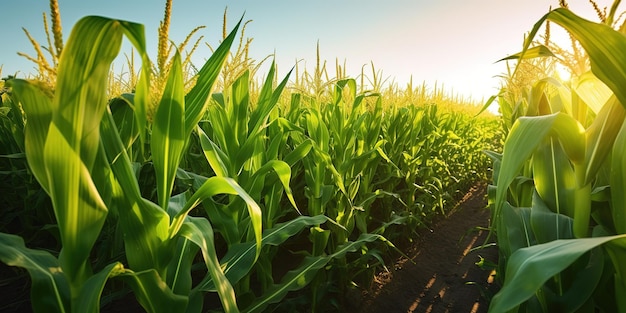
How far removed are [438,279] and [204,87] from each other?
9.63 ft

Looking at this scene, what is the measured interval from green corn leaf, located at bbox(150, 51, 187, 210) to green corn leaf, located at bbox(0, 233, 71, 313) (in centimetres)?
33

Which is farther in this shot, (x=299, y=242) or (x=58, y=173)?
(x=299, y=242)

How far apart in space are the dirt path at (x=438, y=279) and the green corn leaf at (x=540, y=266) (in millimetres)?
1649

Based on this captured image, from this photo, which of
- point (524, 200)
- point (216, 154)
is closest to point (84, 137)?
point (216, 154)

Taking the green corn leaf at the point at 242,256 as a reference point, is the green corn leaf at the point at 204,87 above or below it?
above

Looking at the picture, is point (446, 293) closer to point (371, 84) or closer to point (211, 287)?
point (371, 84)

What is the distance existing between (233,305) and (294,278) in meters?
0.69

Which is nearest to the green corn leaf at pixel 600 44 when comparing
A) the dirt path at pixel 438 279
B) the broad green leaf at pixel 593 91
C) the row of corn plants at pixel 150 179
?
the broad green leaf at pixel 593 91

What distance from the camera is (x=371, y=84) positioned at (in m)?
4.02

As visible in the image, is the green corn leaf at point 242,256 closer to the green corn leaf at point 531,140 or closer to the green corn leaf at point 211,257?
the green corn leaf at point 211,257

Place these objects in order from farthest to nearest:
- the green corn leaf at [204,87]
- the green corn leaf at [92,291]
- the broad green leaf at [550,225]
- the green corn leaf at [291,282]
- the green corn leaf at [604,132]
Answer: the green corn leaf at [291,282] → the broad green leaf at [550,225] → the green corn leaf at [204,87] → the green corn leaf at [604,132] → the green corn leaf at [92,291]

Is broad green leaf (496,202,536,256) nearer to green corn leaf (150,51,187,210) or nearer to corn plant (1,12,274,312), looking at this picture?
corn plant (1,12,274,312)

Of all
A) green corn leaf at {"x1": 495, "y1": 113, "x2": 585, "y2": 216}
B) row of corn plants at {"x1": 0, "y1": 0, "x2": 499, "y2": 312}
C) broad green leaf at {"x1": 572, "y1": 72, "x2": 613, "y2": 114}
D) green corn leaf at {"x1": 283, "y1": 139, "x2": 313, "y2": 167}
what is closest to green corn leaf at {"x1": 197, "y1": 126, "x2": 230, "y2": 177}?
row of corn plants at {"x1": 0, "y1": 0, "x2": 499, "y2": 312}

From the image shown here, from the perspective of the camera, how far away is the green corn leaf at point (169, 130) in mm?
1087
